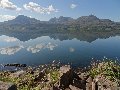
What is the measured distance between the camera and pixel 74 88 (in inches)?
595

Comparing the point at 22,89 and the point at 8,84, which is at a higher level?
the point at 8,84

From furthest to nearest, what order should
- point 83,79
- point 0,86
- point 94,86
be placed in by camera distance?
point 83,79 → point 94,86 → point 0,86

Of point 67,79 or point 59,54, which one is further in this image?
point 59,54

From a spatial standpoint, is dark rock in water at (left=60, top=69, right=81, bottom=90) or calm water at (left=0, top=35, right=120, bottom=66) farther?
calm water at (left=0, top=35, right=120, bottom=66)

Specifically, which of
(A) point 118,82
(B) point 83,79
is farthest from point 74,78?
(A) point 118,82

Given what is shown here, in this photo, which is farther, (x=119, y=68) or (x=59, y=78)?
(x=119, y=68)

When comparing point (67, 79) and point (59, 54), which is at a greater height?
point (67, 79)

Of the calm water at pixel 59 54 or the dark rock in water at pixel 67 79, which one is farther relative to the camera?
the calm water at pixel 59 54

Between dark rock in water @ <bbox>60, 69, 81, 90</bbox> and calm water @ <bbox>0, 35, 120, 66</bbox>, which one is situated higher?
dark rock in water @ <bbox>60, 69, 81, 90</bbox>

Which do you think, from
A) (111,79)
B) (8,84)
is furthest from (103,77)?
(8,84)

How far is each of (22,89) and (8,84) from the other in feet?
19.3

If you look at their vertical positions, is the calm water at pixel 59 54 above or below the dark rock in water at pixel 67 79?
below

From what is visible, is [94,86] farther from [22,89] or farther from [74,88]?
[22,89]

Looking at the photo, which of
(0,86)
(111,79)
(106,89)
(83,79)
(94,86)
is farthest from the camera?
(83,79)
